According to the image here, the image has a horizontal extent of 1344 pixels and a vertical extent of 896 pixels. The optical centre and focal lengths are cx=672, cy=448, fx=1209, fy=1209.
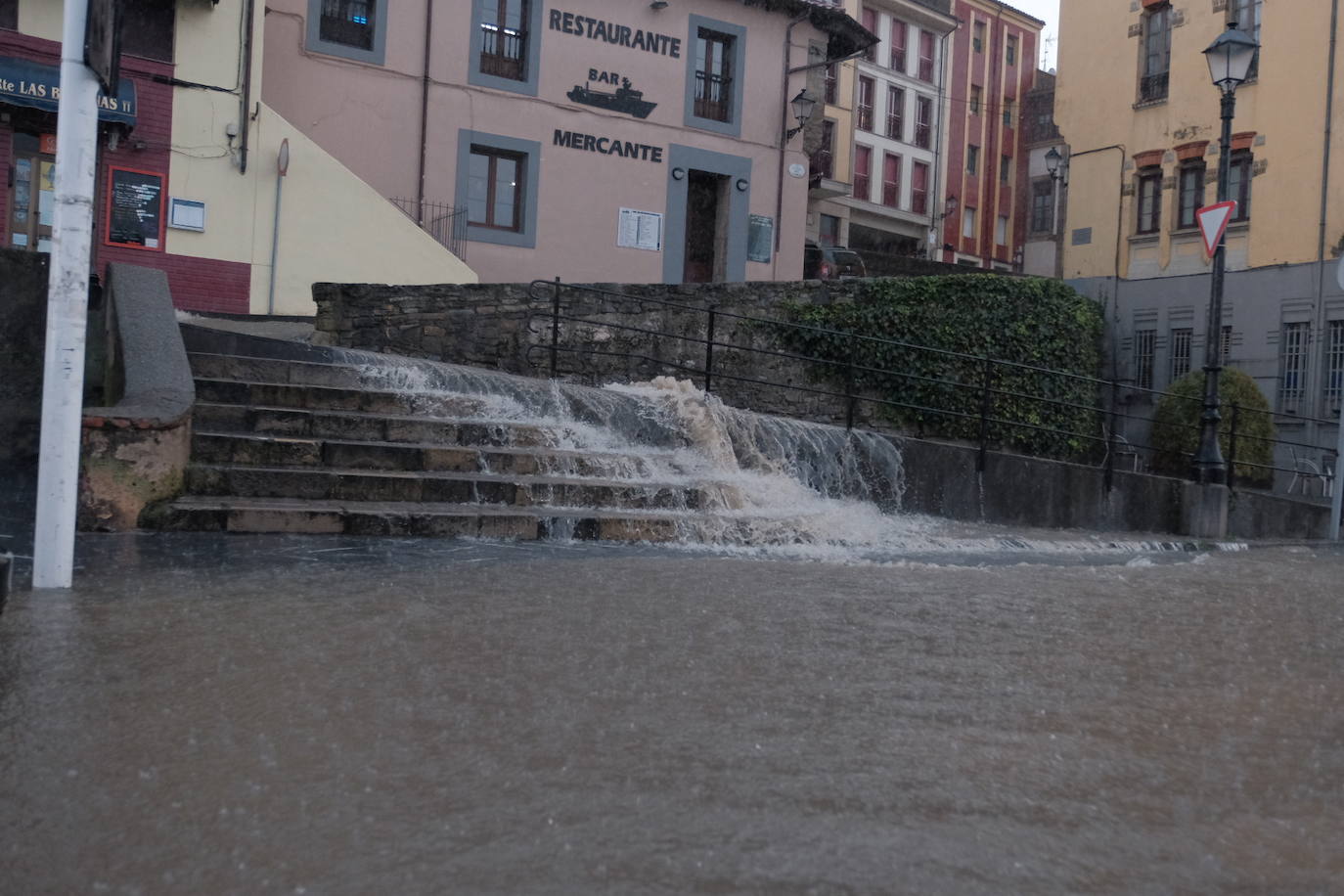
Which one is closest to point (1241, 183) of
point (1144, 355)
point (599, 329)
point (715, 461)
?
point (1144, 355)

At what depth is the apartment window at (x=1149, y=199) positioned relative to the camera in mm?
22297

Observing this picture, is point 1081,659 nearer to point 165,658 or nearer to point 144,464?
point 165,658

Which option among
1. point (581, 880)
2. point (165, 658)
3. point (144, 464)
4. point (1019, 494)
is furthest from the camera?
point (1019, 494)

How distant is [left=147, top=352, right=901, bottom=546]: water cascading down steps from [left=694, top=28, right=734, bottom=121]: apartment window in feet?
42.3

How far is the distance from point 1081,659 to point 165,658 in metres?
3.08

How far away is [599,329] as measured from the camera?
14.2 m

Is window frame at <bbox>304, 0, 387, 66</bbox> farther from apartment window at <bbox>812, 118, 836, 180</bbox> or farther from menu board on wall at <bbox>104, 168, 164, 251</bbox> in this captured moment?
apartment window at <bbox>812, 118, 836, 180</bbox>

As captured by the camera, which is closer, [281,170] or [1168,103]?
[281,170]

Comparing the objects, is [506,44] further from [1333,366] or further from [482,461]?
[1333,366]

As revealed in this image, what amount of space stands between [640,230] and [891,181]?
2455 centimetres

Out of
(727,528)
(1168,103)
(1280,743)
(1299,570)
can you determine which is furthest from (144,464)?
(1168,103)

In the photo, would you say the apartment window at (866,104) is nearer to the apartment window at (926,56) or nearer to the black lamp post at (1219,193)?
the apartment window at (926,56)

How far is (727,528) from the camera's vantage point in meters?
7.66

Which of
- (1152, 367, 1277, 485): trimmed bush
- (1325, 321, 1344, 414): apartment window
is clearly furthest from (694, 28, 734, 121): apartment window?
(1325, 321, 1344, 414): apartment window
